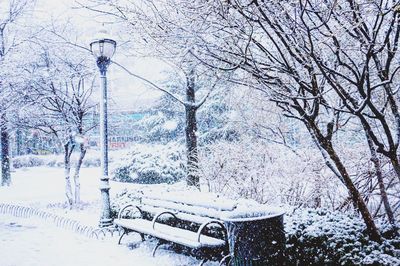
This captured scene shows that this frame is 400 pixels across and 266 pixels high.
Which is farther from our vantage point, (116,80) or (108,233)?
(116,80)

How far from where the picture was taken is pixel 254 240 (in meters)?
4.14

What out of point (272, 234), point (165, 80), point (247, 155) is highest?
point (165, 80)

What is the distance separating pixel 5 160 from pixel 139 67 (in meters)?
8.65

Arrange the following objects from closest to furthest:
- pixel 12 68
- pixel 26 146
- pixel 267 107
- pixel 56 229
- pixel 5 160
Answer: pixel 56 229
pixel 267 107
pixel 12 68
pixel 5 160
pixel 26 146

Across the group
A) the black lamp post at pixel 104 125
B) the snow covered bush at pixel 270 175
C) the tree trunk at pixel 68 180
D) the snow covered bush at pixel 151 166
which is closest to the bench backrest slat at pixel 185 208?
the black lamp post at pixel 104 125

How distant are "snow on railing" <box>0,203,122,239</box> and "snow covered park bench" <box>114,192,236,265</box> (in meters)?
0.65

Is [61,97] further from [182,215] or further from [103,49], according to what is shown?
[182,215]

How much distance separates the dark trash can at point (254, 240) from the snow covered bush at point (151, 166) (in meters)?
12.4

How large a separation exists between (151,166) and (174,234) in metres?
11.8

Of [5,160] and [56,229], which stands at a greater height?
[5,160]

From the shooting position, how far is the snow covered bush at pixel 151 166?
16.7m

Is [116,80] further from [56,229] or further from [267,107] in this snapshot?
[56,229]

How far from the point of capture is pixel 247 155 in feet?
32.8

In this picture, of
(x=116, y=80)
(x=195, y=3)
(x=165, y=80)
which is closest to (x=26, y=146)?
(x=165, y=80)
